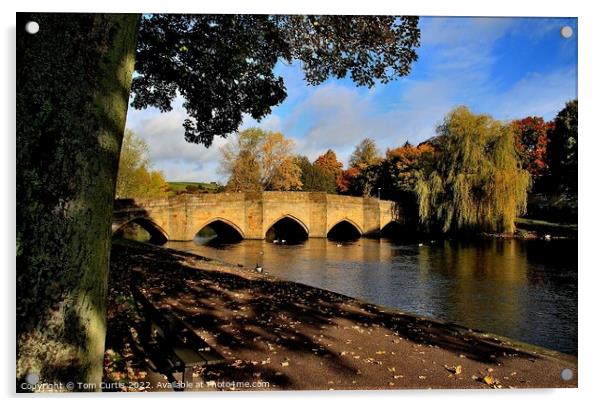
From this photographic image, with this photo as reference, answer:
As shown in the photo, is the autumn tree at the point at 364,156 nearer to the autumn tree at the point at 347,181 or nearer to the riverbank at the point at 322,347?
the autumn tree at the point at 347,181

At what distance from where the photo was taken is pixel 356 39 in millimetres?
5176

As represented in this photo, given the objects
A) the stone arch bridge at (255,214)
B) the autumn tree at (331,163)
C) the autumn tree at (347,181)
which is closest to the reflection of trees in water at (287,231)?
the stone arch bridge at (255,214)

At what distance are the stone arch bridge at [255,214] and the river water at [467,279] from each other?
476 centimetres

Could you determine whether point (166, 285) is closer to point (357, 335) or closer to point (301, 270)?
point (357, 335)

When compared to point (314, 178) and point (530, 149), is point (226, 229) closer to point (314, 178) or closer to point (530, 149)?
point (314, 178)

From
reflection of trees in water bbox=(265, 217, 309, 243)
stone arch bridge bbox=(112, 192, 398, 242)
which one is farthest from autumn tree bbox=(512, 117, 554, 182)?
reflection of trees in water bbox=(265, 217, 309, 243)

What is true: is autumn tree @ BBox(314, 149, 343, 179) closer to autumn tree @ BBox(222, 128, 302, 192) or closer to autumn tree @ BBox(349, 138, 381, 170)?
autumn tree @ BBox(349, 138, 381, 170)

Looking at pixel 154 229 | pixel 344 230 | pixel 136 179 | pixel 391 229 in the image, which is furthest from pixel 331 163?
pixel 136 179

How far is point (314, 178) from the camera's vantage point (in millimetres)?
31578

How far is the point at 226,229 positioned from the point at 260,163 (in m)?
4.35

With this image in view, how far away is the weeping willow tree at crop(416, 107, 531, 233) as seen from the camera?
19750 mm

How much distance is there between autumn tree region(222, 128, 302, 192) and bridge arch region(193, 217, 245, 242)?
2.54m

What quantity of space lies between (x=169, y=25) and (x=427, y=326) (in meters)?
5.04
